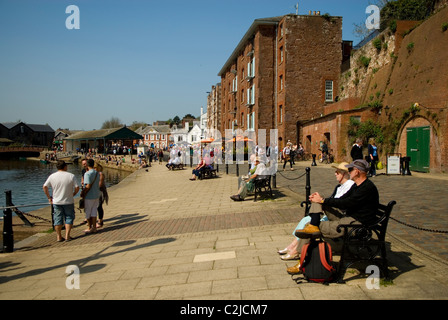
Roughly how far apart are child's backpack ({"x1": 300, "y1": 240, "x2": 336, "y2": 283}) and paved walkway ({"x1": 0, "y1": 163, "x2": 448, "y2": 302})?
0.14 meters

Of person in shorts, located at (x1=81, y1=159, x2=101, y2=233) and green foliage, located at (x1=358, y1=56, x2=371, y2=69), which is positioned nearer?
person in shorts, located at (x1=81, y1=159, x2=101, y2=233)

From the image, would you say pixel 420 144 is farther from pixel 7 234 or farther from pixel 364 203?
pixel 7 234

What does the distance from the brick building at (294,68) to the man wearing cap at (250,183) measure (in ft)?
67.5

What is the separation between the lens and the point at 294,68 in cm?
2939

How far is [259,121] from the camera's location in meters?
32.2

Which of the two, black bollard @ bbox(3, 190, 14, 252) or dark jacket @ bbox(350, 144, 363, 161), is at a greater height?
dark jacket @ bbox(350, 144, 363, 161)

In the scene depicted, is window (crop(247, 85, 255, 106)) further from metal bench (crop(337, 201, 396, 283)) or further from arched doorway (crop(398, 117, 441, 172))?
Answer: metal bench (crop(337, 201, 396, 283))

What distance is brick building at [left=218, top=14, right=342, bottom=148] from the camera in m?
29.4

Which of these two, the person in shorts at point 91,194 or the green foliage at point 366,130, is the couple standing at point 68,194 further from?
the green foliage at point 366,130

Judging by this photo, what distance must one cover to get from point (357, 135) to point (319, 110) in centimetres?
967

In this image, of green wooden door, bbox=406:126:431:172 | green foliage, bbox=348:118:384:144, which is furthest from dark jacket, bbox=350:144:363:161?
green foliage, bbox=348:118:384:144

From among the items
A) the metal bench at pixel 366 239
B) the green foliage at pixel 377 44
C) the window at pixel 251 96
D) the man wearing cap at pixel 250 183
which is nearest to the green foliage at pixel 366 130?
the green foliage at pixel 377 44

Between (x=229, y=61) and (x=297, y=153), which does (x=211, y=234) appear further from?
(x=229, y=61)
